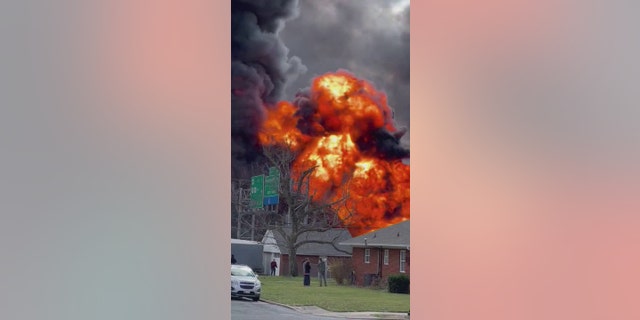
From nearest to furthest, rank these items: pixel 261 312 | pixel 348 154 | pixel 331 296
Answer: pixel 261 312, pixel 331 296, pixel 348 154

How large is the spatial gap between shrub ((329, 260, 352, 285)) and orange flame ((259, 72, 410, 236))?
251 mm

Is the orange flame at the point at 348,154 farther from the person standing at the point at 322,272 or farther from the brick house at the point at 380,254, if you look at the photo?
the person standing at the point at 322,272

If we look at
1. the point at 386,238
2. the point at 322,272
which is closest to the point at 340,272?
the point at 322,272

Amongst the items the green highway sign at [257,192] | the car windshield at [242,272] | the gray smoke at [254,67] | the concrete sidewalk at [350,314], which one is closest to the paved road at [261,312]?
the concrete sidewalk at [350,314]

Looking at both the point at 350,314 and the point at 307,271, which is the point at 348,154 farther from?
the point at 350,314

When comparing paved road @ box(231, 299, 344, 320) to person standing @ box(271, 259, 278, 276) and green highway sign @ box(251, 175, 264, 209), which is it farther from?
green highway sign @ box(251, 175, 264, 209)

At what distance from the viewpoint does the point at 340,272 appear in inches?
190

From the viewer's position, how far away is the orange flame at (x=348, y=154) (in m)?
4.82

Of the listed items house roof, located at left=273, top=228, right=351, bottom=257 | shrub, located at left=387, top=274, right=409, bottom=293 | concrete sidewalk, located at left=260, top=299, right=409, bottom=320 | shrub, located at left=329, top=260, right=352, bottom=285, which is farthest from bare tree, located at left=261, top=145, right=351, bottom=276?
shrub, located at left=387, top=274, right=409, bottom=293

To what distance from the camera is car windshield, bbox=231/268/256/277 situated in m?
4.66

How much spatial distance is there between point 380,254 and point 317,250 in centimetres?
45
